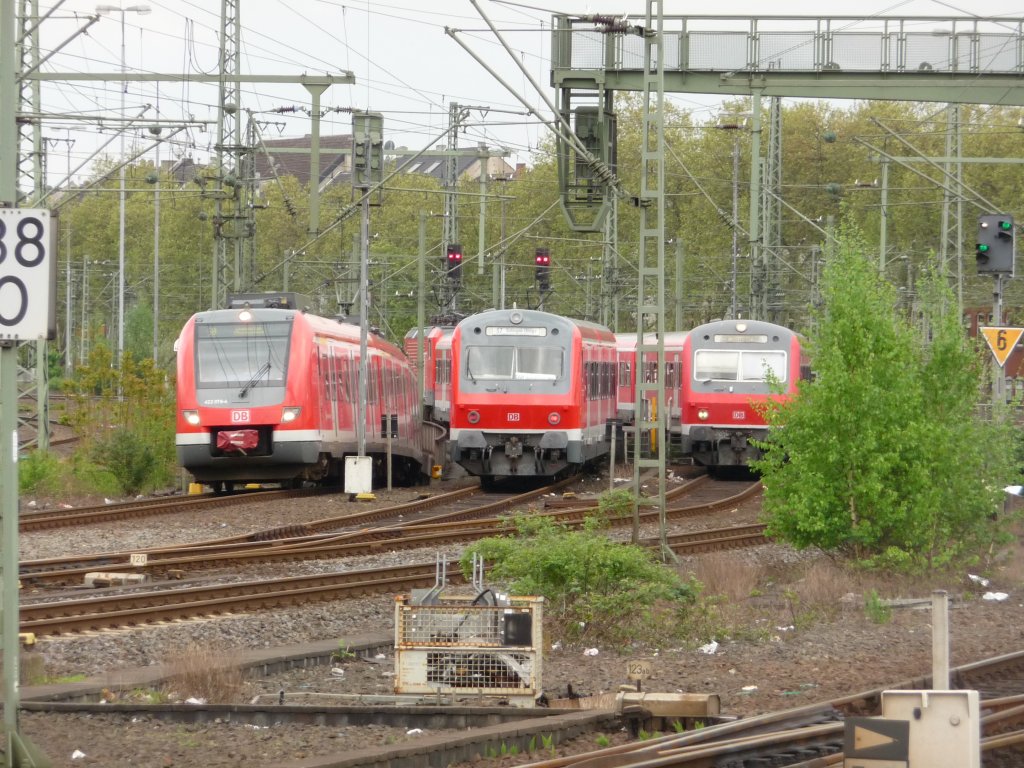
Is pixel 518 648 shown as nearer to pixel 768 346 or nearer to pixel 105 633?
pixel 105 633

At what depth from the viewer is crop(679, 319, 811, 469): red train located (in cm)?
3272

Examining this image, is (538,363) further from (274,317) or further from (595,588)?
(595,588)

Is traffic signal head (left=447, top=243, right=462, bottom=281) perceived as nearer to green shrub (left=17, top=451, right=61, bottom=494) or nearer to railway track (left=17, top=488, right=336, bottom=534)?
railway track (left=17, top=488, right=336, bottom=534)

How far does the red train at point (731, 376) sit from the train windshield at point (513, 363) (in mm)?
4401

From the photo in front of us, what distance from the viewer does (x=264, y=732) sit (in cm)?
930

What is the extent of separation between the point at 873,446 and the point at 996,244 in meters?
6.28

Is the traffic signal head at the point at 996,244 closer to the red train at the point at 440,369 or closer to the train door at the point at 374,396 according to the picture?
the train door at the point at 374,396

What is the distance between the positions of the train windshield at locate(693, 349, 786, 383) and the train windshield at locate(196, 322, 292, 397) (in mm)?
9901

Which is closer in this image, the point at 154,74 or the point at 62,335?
the point at 154,74

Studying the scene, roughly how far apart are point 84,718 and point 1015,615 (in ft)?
30.5

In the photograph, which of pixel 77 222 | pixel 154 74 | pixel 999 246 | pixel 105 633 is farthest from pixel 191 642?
pixel 77 222

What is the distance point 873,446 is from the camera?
17.5 meters

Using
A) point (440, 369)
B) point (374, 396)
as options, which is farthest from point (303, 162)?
point (374, 396)

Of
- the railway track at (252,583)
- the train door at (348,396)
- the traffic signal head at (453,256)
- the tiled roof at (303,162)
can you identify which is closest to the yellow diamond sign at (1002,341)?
the railway track at (252,583)
